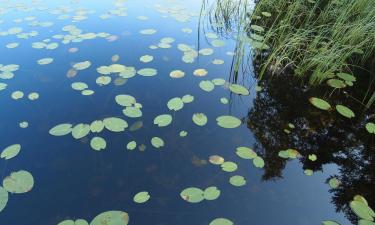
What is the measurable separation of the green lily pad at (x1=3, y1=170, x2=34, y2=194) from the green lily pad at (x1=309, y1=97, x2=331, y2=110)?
104 inches

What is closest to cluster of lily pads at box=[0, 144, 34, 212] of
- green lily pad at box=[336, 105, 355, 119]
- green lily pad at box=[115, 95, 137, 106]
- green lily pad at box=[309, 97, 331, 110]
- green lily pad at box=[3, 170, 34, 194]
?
green lily pad at box=[3, 170, 34, 194]

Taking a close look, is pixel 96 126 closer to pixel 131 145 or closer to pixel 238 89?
pixel 131 145

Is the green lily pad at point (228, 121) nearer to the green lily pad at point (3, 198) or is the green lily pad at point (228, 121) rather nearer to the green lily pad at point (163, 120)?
the green lily pad at point (163, 120)

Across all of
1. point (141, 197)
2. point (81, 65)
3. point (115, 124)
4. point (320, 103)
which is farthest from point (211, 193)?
point (81, 65)

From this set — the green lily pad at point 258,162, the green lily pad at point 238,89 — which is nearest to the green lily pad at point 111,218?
the green lily pad at point 258,162

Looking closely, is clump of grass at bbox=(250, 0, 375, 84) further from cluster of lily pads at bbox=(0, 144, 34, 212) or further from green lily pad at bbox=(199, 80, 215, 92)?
cluster of lily pads at bbox=(0, 144, 34, 212)

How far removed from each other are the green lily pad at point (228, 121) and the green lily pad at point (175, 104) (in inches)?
15.6

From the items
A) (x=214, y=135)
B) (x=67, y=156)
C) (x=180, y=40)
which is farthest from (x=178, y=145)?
(x=180, y=40)

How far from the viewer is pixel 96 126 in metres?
2.65

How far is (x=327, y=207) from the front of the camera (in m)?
2.14

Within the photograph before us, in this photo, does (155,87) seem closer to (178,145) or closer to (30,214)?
(178,145)

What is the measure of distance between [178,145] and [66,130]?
1000 millimetres

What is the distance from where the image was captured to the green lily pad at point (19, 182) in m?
2.12

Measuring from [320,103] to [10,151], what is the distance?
2875 millimetres
